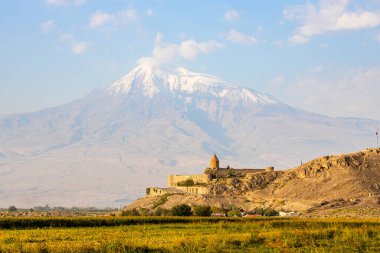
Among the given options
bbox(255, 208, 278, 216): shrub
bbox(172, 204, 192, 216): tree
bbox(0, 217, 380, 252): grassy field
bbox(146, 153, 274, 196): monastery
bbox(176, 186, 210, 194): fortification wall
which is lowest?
bbox(0, 217, 380, 252): grassy field

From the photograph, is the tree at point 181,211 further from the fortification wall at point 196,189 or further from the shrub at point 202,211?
the fortification wall at point 196,189

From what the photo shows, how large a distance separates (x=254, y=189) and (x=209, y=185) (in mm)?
6742

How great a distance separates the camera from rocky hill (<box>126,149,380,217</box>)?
78.6m

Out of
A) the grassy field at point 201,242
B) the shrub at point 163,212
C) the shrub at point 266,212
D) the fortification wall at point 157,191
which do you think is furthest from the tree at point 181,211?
the fortification wall at point 157,191

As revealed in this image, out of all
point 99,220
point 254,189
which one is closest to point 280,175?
point 254,189

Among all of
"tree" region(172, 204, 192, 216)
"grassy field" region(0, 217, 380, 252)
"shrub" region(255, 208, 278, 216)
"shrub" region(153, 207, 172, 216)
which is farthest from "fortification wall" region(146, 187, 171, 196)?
"grassy field" region(0, 217, 380, 252)

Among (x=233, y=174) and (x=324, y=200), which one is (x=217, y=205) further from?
(x=233, y=174)

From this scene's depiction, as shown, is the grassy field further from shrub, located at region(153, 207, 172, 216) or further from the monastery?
the monastery

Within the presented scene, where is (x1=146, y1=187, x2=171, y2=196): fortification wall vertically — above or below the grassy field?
above

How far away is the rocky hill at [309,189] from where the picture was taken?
258 feet

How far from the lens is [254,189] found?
321 ft

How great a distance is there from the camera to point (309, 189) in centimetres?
8875

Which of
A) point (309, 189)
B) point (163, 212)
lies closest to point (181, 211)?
point (163, 212)

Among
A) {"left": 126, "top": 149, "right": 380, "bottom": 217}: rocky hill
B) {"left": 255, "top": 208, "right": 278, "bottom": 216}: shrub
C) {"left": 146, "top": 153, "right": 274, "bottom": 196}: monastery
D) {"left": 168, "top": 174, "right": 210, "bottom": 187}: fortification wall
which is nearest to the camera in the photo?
{"left": 255, "top": 208, "right": 278, "bottom": 216}: shrub
